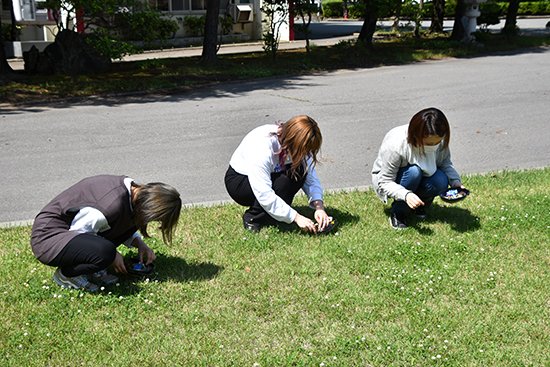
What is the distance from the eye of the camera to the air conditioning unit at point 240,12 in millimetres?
28875

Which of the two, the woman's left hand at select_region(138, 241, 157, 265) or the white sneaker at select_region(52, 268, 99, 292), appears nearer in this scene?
the white sneaker at select_region(52, 268, 99, 292)

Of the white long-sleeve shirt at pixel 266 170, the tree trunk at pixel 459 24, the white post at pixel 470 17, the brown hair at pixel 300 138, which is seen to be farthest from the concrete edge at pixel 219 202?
the tree trunk at pixel 459 24

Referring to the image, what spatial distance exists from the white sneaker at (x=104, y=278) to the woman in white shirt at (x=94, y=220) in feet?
0.31

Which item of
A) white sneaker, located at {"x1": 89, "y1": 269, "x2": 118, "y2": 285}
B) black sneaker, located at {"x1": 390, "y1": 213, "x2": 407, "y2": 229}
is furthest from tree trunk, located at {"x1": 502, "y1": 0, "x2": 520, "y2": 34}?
white sneaker, located at {"x1": 89, "y1": 269, "x2": 118, "y2": 285}

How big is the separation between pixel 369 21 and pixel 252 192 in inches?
620

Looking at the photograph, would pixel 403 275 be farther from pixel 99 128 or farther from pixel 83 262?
Answer: pixel 99 128

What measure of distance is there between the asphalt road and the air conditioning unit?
1303 cm

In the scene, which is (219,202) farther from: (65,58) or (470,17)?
(470,17)

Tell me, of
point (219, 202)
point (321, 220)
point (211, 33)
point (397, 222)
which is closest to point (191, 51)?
point (211, 33)

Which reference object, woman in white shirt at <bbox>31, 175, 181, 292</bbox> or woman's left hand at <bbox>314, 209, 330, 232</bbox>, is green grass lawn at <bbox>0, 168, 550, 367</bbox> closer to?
woman's left hand at <bbox>314, 209, 330, 232</bbox>

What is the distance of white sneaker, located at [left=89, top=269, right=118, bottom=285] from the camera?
4.71m

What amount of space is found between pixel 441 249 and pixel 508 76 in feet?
39.3

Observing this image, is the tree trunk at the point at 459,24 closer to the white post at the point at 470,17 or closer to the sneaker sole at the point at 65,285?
the white post at the point at 470,17

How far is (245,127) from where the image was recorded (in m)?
10.8
